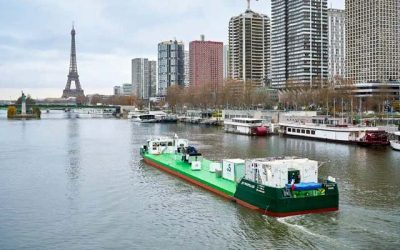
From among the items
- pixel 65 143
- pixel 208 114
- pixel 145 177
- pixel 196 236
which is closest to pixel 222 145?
pixel 65 143

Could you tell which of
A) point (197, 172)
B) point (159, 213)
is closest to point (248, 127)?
point (197, 172)

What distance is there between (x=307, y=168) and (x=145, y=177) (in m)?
17.7

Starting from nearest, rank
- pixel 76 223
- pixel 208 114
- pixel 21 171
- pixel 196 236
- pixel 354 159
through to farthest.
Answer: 1. pixel 196 236
2. pixel 76 223
3. pixel 21 171
4. pixel 354 159
5. pixel 208 114

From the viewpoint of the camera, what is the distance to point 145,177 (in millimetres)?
44750

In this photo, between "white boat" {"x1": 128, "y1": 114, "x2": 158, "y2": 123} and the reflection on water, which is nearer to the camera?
the reflection on water

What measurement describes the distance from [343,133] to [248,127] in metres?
25.6

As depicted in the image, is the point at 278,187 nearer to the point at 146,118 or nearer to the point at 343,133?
the point at 343,133

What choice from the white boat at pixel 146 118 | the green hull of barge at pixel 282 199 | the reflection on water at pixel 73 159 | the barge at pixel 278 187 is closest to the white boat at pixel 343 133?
the reflection on water at pixel 73 159

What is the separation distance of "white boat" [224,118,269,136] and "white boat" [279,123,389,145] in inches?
272

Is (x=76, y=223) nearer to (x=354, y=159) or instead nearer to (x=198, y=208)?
(x=198, y=208)

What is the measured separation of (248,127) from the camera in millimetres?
98688

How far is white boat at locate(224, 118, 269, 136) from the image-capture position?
96.9 metres

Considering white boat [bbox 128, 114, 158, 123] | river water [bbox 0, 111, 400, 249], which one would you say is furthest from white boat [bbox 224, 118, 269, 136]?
white boat [bbox 128, 114, 158, 123]

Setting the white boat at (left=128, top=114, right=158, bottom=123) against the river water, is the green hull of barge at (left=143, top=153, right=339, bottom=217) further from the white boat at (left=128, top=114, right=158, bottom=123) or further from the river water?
the white boat at (left=128, top=114, right=158, bottom=123)
